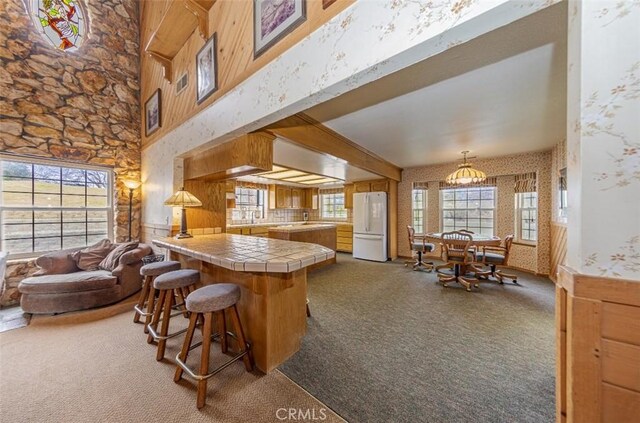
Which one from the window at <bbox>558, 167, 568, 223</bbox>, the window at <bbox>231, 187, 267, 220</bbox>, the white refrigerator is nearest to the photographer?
the window at <bbox>558, 167, 568, 223</bbox>

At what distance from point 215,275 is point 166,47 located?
126 inches

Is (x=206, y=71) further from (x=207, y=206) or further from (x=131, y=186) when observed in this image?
(x=131, y=186)

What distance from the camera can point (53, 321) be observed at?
2559mm

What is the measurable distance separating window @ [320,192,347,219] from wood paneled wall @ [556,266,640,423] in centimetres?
664

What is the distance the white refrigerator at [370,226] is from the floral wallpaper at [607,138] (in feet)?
16.0

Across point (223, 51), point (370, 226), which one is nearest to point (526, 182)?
point (370, 226)

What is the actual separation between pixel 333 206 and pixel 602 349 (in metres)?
7.01

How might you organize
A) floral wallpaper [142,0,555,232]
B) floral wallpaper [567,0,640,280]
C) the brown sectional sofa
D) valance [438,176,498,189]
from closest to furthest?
floral wallpaper [567,0,640,280] → floral wallpaper [142,0,555,232] → the brown sectional sofa → valance [438,176,498,189]

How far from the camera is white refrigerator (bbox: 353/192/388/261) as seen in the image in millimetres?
5582

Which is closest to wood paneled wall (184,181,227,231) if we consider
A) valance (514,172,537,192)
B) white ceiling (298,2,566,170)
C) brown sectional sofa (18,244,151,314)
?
brown sectional sofa (18,244,151,314)

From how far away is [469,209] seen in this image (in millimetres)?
5418

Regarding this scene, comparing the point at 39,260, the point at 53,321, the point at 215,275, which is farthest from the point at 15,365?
the point at 39,260

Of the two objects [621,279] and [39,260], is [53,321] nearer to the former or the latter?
[39,260]

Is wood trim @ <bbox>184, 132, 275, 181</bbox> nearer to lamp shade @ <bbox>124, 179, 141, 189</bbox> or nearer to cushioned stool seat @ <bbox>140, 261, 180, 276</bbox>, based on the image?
cushioned stool seat @ <bbox>140, 261, 180, 276</bbox>
